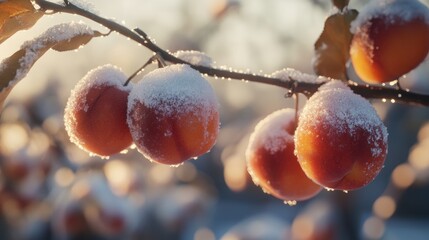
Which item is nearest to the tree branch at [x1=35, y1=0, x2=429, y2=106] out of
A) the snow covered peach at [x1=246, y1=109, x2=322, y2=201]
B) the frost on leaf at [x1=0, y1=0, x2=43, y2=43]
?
the frost on leaf at [x1=0, y1=0, x2=43, y2=43]

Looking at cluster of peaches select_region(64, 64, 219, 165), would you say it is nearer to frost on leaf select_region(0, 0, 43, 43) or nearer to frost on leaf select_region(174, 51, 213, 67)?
frost on leaf select_region(174, 51, 213, 67)

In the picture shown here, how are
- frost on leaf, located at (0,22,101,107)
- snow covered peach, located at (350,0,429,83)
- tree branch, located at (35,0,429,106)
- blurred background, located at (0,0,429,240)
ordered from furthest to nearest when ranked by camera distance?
1. blurred background, located at (0,0,429,240)
2. snow covered peach, located at (350,0,429,83)
3. tree branch, located at (35,0,429,106)
4. frost on leaf, located at (0,22,101,107)

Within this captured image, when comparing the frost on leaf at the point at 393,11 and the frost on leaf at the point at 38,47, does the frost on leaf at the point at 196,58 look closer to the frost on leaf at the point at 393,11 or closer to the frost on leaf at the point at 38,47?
the frost on leaf at the point at 38,47

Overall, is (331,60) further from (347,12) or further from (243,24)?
(243,24)

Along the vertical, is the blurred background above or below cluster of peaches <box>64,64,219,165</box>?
below

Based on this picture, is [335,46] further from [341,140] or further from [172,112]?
[172,112]

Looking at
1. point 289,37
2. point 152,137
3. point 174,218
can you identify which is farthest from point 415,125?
point 152,137

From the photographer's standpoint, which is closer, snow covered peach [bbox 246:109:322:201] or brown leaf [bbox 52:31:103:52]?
brown leaf [bbox 52:31:103:52]

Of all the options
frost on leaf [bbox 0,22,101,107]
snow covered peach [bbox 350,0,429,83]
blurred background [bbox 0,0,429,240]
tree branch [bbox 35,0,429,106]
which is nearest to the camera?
frost on leaf [bbox 0,22,101,107]
